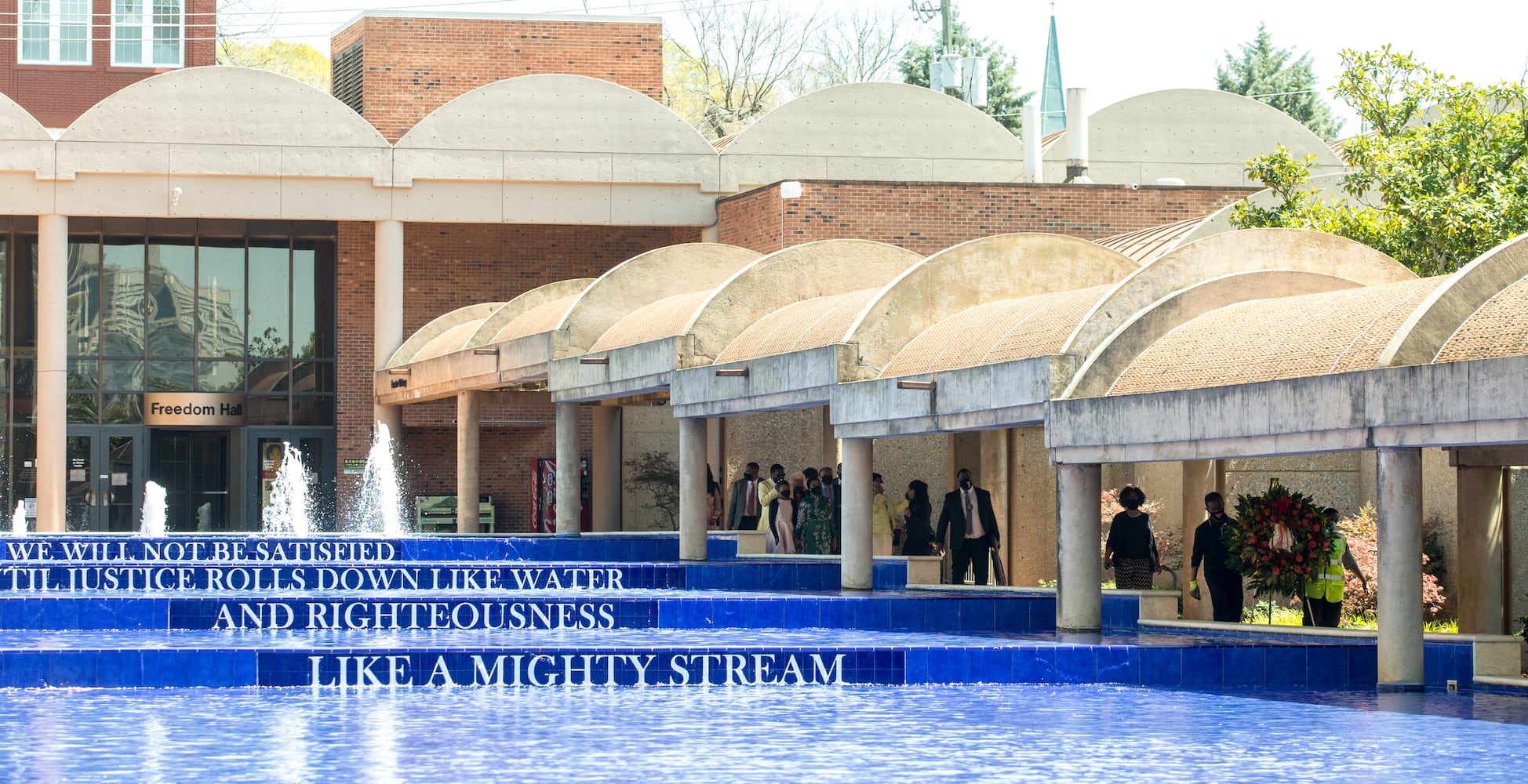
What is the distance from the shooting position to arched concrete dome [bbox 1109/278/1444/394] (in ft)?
43.1

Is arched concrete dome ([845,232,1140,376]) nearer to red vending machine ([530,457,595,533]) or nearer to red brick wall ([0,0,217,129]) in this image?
red vending machine ([530,457,595,533])

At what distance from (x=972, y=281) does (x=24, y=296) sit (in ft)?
71.8

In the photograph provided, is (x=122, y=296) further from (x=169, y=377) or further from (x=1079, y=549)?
(x=1079, y=549)

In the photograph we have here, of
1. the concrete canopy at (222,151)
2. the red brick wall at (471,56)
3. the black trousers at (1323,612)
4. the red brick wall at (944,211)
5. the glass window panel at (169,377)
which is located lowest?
the black trousers at (1323,612)

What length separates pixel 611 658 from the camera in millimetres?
13617

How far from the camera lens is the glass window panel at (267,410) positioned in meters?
35.8

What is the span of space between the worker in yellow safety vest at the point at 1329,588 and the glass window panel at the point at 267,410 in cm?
2364

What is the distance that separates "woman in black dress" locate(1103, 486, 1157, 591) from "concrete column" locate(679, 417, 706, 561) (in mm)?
5879

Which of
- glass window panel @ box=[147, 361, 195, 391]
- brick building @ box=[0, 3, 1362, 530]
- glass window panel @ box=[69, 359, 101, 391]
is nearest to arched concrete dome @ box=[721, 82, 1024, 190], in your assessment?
brick building @ box=[0, 3, 1362, 530]

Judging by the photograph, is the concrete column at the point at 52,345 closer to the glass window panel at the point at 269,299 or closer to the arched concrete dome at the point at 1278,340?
the glass window panel at the point at 269,299

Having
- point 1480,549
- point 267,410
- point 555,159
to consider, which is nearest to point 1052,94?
point 555,159

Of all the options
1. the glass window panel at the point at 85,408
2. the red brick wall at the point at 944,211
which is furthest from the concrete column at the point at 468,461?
Result: the glass window panel at the point at 85,408

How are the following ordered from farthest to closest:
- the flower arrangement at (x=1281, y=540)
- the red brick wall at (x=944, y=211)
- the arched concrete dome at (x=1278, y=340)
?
the red brick wall at (x=944, y=211)
the flower arrangement at (x=1281, y=540)
the arched concrete dome at (x=1278, y=340)

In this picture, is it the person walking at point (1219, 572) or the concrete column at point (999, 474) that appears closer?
the person walking at point (1219, 572)
